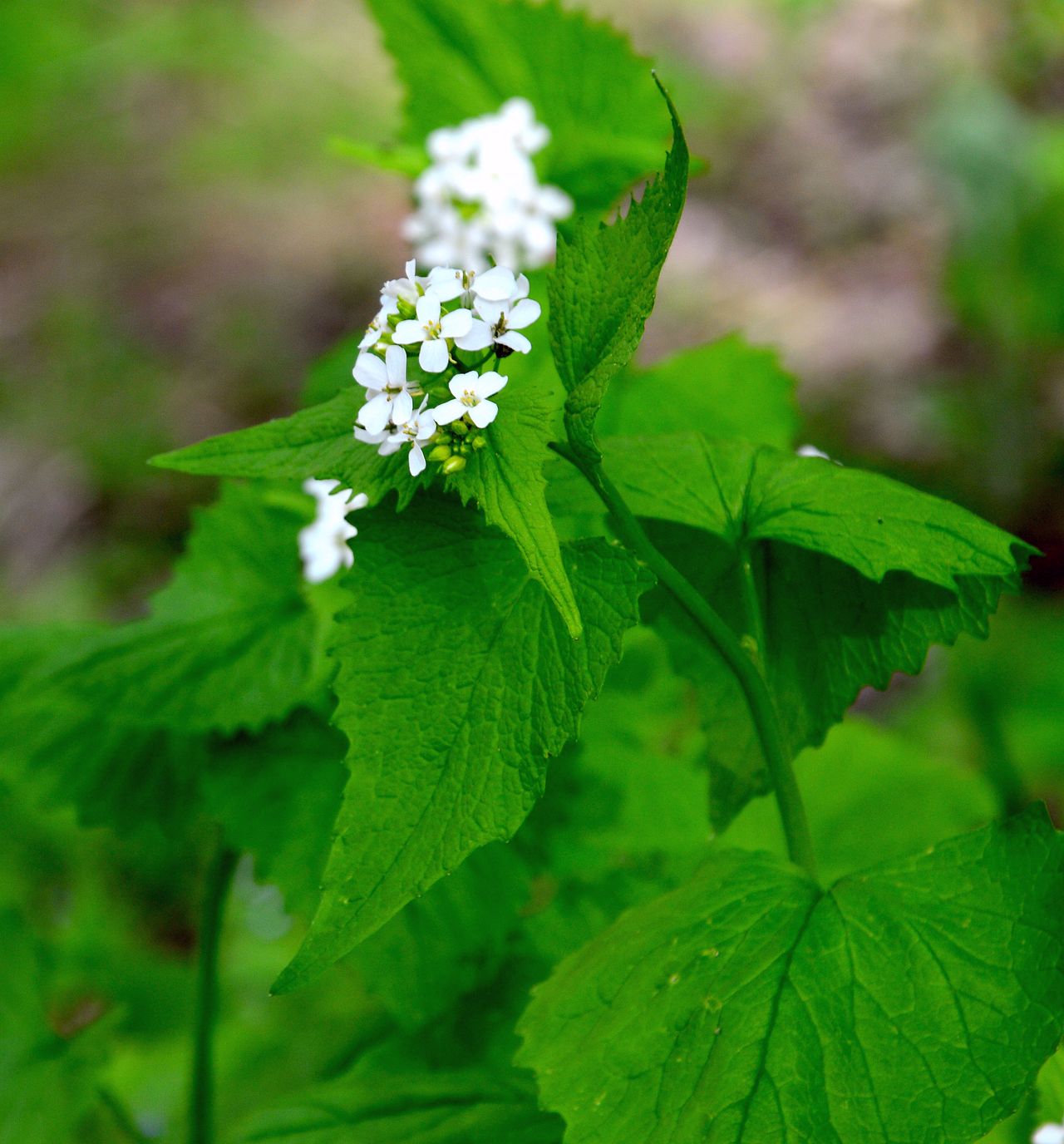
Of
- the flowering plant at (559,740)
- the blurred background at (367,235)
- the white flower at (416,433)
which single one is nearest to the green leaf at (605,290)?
the flowering plant at (559,740)

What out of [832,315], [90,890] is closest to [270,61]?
[832,315]

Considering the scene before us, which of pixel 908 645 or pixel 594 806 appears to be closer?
pixel 908 645

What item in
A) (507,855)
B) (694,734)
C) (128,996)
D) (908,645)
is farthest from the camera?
(128,996)

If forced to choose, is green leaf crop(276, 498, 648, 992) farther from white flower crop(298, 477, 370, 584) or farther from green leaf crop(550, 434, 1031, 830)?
white flower crop(298, 477, 370, 584)

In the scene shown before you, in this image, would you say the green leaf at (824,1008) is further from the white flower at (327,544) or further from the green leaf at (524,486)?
the white flower at (327,544)

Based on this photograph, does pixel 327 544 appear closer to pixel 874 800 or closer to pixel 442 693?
pixel 442 693

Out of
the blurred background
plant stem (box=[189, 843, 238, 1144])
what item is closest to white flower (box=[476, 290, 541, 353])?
plant stem (box=[189, 843, 238, 1144])

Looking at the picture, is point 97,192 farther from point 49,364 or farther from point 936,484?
point 936,484
